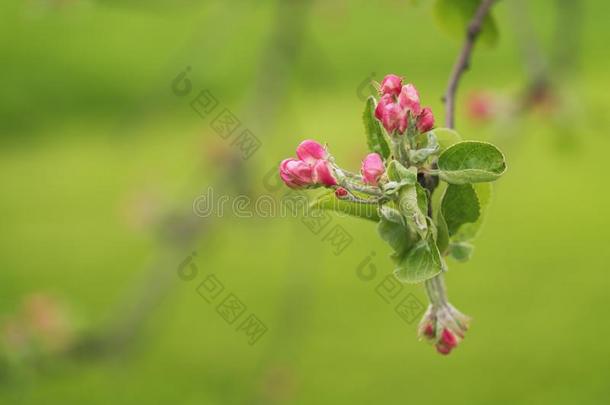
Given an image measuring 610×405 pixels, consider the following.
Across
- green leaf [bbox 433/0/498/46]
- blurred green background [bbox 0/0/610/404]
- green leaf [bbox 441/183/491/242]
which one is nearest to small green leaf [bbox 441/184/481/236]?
green leaf [bbox 441/183/491/242]

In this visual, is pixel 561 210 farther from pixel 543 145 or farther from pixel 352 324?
pixel 352 324

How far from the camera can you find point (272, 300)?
7.84 feet

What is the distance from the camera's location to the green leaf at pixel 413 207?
47cm

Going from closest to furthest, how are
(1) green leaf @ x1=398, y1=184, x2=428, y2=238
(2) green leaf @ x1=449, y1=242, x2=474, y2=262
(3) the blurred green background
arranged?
(1) green leaf @ x1=398, y1=184, x2=428, y2=238, (2) green leaf @ x1=449, y1=242, x2=474, y2=262, (3) the blurred green background

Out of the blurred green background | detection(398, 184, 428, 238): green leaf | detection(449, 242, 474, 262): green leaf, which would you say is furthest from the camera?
the blurred green background

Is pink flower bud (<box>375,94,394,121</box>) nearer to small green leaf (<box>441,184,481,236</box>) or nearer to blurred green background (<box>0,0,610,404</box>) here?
small green leaf (<box>441,184,481,236</box>)

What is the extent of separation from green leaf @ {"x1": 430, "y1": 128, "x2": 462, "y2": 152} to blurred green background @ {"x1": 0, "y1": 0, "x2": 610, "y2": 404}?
0.64 m

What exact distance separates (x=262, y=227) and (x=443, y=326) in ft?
5.12

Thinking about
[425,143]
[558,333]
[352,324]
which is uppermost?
[425,143]

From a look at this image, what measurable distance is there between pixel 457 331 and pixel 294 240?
2239 mm

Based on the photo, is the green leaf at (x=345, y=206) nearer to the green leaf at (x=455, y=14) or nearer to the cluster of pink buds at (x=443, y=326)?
the cluster of pink buds at (x=443, y=326)

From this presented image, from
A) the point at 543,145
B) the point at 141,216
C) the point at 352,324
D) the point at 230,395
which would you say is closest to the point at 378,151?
the point at 141,216

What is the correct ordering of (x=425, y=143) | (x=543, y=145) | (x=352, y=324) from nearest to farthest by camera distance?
1. (x=425, y=143)
2. (x=352, y=324)
3. (x=543, y=145)

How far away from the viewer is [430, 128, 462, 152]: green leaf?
52cm
